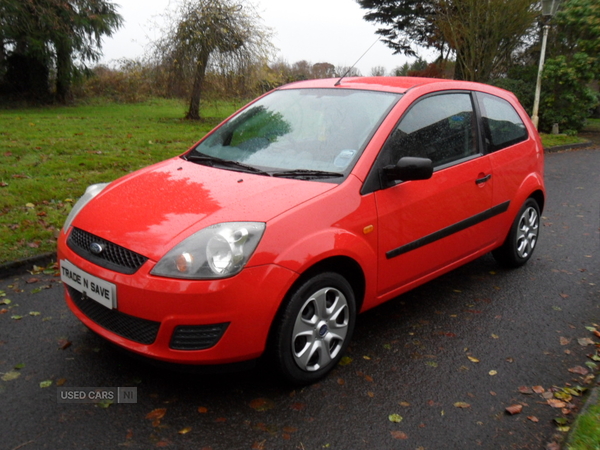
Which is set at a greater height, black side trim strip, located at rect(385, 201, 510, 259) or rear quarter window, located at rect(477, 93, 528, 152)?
rear quarter window, located at rect(477, 93, 528, 152)

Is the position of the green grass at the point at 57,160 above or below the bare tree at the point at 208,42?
below

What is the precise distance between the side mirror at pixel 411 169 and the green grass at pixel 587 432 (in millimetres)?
1586

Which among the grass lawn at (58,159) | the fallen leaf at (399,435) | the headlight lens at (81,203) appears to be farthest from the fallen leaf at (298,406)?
the grass lawn at (58,159)

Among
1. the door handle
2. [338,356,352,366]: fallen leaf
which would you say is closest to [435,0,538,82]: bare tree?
the door handle

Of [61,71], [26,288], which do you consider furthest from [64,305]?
[61,71]

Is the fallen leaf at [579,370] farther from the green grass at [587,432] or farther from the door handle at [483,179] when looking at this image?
the door handle at [483,179]

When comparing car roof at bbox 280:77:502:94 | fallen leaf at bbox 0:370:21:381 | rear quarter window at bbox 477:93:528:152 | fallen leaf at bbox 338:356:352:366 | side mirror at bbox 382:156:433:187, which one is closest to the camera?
fallen leaf at bbox 0:370:21:381

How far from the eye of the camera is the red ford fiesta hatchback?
273 centimetres

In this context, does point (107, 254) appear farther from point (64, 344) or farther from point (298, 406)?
point (298, 406)

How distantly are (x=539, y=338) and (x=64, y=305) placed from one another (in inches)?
142

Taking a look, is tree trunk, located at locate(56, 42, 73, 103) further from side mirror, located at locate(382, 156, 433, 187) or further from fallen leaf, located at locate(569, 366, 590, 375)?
fallen leaf, located at locate(569, 366, 590, 375)

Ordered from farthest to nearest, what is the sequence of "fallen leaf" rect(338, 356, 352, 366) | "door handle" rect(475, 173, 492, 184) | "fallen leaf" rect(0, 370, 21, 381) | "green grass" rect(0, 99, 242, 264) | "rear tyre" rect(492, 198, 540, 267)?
"green grass" rect(0, 99, 242, 264)
"rear tyre" rect(492, 198, 540, 267)
"door handle" rect(475, 173, 492, 184)
"fallen leaf" rect(338, 356, 352, 366)
"fallen leaf" rect(0, 370, 21, 381)

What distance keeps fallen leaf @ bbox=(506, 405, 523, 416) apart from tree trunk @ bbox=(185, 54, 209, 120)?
16.3m

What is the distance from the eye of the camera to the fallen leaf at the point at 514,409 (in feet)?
9.70
